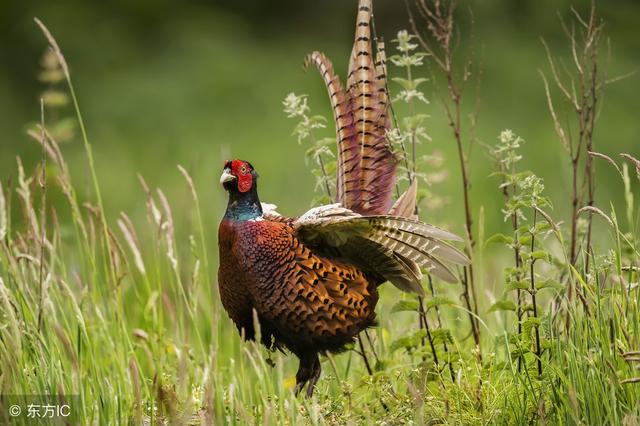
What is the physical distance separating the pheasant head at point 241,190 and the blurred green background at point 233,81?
507 cm

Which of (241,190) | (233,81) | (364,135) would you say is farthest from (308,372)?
(233,81)

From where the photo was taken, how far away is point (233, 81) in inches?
424

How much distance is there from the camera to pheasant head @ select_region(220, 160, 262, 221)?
3.43m

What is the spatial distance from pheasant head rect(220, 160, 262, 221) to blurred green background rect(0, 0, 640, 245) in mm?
5067

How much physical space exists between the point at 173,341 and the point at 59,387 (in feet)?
4.70

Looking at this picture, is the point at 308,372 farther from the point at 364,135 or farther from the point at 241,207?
the point at 364,135

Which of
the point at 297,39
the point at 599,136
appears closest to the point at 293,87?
the point at 297,39

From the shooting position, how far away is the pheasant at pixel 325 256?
Result: 3391mm

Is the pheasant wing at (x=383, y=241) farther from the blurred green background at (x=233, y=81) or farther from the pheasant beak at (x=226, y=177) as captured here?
the blurred green background at (x=233, y=81)

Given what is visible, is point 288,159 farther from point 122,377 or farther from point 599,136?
point 122,377

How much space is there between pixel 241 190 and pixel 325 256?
0.35m

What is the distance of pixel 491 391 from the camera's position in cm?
353

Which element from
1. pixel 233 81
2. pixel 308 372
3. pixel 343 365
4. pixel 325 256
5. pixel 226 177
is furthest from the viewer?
pixel 233 81

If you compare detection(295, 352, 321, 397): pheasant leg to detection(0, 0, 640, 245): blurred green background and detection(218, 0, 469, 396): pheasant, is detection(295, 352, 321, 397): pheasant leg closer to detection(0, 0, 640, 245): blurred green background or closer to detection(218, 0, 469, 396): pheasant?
detection(218, 0, 469, 396): pheasant
